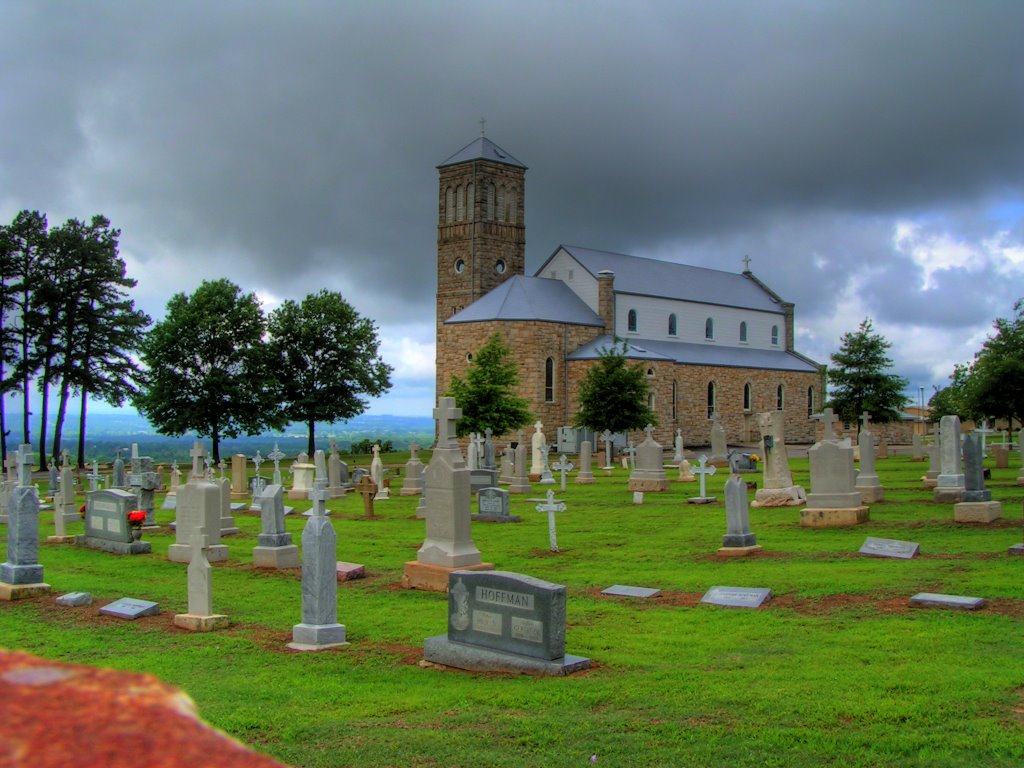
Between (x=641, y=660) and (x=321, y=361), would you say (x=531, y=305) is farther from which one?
(x=641, y=660)

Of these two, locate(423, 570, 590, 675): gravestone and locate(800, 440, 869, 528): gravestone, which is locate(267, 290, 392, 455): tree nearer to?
locate(800, 440, 869, 528): gravestone

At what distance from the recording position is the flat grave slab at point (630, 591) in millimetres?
12500

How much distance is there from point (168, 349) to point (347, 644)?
153 ft

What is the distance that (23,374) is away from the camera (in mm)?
48531

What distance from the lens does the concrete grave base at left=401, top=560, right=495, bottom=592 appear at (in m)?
13.5

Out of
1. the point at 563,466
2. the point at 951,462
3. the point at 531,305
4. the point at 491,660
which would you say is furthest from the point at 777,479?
the point at 531,305

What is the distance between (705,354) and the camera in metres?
63.5

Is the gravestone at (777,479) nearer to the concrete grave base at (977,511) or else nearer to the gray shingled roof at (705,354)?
the concrete grave base at (977,511)

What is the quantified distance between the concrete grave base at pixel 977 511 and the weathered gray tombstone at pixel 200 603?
13.0m

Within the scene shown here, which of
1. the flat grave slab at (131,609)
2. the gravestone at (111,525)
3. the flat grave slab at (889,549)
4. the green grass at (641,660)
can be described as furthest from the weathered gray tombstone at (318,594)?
the gravestone at (111,525)

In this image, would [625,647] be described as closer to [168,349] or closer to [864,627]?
[864,627]

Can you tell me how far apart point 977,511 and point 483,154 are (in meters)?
56.0

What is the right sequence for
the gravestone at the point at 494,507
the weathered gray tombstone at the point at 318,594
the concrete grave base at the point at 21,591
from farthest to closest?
1. the gravestone at the point at 494,507
2. the concrete grave base at the point at 21,591
3. the weathered gray tombstone at the point at 318,594

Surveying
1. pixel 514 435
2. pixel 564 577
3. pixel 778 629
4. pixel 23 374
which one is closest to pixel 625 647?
pixel 778 629
